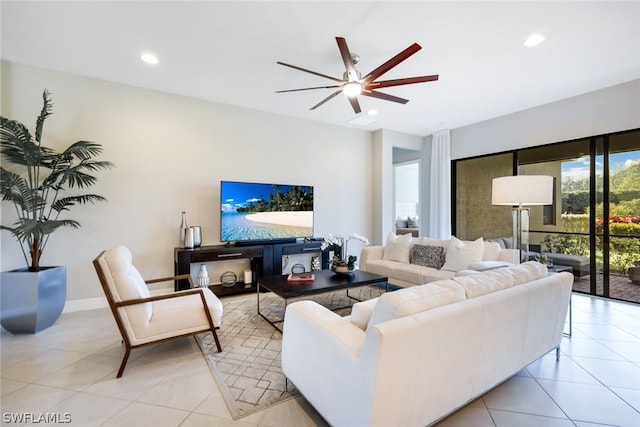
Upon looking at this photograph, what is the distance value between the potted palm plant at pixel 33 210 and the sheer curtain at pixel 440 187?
5.47 m

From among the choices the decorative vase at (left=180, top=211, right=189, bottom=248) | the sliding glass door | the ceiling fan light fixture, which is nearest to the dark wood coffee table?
the decorative vase at (left=180, top=211, right=189, bottom=248)

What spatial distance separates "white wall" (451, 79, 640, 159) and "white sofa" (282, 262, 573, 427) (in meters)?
3.41

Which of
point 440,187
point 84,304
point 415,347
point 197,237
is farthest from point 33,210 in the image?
point 440,187

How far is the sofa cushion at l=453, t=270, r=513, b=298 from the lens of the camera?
5.19 feet

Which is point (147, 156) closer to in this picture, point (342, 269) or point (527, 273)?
point (342, 269)

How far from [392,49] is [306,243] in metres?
2.88

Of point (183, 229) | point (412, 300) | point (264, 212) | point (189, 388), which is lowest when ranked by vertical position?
point (189, 388)

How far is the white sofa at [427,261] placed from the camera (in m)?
3.46

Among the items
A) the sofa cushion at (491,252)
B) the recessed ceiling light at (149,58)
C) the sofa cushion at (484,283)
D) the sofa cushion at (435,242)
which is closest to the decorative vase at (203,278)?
the recessed ceiling light at (149,58)

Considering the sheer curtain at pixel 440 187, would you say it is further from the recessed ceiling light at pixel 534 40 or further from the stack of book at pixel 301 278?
the stack of book at pixel 301 278

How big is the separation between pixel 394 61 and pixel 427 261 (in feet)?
8.55

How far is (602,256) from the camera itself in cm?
391

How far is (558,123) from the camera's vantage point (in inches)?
167

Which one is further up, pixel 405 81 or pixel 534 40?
pixel 534 40
